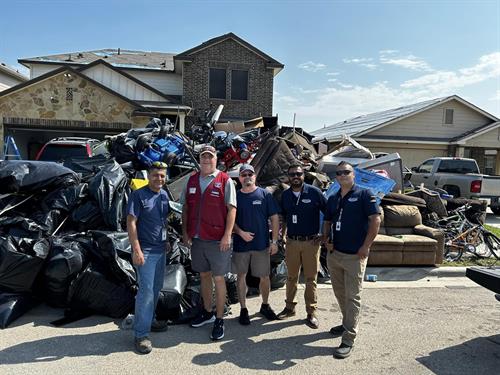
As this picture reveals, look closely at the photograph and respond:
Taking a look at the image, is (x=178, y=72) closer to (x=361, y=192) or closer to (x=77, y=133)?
(x=77, y=133)

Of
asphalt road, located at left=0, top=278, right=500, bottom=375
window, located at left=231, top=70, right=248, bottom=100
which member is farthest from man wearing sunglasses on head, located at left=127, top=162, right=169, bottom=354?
window, located at left=231, top=70, right=248, bottom=100

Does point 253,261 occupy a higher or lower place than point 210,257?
lower

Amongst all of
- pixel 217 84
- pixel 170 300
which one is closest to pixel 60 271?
pixel 170 300

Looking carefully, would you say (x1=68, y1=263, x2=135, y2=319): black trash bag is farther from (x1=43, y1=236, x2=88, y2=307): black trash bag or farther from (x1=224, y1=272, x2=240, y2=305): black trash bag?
(x1=224, y1=272, x2=240, y2=305): black trash bag

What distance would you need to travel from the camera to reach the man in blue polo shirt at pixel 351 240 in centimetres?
379

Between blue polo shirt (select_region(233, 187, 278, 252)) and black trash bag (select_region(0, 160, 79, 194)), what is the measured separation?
2.87 m

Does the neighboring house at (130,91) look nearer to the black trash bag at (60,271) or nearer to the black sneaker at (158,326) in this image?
the black trash bag at (60,271)

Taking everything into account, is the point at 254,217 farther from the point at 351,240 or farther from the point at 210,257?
the point at 351,240

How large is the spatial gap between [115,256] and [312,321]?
2367 mm

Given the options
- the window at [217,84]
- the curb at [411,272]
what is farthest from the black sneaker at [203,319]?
the window at [217,84]

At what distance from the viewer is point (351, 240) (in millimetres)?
3865

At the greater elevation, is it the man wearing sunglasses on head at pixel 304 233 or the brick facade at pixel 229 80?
the brick facade at pixel 229 80

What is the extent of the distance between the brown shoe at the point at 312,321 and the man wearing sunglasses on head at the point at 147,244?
1.72 metres

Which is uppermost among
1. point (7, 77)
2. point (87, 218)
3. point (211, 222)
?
point (7, 77)
